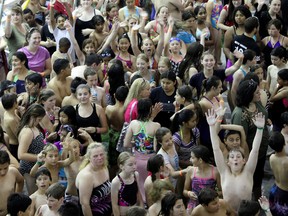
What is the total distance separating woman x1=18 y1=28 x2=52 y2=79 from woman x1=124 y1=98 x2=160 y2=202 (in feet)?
9.21

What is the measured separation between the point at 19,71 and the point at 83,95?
5.61 feet

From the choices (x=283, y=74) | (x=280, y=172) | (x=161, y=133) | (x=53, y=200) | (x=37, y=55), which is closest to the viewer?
(x=53, y=200)

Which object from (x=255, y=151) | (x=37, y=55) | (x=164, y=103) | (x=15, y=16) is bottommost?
(x=37, y=55)

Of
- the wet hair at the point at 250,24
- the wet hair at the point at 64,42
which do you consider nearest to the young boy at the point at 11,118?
the wet hair at the point at 64,42

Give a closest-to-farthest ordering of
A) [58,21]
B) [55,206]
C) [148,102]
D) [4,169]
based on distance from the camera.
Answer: [55,206] < [4,169] < [148,102] < [58,21]

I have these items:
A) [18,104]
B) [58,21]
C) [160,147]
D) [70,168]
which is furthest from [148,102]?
[58,21]

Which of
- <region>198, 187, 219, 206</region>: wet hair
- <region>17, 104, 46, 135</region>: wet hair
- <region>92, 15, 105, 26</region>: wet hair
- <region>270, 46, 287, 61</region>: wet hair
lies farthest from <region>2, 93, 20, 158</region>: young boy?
<region>270, 46, 287, 61</region>: wet hair

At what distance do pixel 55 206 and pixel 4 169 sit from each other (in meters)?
0.89

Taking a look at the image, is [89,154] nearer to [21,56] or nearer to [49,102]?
[49,102]

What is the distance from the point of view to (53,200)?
746cm

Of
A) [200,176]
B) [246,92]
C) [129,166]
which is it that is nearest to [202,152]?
[200,176]

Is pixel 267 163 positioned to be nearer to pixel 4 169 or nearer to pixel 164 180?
pixel 164 180

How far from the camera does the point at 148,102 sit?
874 cm

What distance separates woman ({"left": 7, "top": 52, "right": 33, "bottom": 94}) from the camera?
33.9 feet
